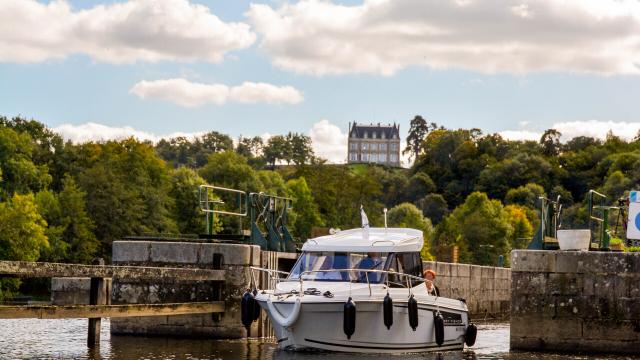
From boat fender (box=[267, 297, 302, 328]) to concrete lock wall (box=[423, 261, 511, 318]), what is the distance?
49.9ft

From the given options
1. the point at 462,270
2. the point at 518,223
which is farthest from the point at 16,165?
the point at 518,223

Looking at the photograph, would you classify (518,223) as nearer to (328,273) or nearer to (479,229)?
(479,229)

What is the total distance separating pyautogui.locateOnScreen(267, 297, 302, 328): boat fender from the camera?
2578 cm

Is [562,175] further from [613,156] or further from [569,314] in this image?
[569,314]

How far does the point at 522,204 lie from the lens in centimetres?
16312

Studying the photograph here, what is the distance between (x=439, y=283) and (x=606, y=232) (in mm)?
14341

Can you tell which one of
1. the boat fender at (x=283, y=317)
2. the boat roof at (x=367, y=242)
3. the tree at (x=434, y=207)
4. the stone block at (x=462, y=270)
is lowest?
the boat fender at (x=283, y=317)

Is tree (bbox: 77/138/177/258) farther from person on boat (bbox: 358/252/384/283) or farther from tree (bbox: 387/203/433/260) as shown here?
person on boat (bbox: 358/252/384/283)

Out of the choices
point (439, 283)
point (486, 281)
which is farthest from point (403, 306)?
point (486, 281)

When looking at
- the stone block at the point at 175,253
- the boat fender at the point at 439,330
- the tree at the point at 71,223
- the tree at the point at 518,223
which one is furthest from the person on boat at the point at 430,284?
the tree at the point at 518,223

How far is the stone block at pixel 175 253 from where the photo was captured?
100ft

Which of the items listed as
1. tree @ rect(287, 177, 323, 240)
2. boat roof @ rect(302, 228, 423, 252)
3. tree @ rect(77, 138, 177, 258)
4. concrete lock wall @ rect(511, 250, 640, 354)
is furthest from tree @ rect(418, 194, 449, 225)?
concrete lock wall @ rect(511, 250, 640, 354)

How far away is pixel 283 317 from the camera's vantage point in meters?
26.3

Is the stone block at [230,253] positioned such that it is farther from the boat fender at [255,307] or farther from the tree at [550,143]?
A: the tree at [550,143]
